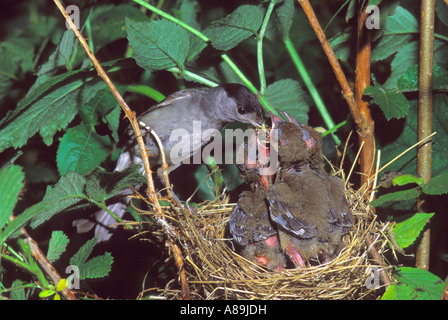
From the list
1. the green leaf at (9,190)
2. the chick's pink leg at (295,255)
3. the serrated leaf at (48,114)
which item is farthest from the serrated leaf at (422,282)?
the serrated leaf at (48,114)

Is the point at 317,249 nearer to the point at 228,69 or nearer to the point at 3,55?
the point at 228,69

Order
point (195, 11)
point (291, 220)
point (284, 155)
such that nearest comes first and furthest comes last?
point (291, 220) < point (284, 155) < point (195, 11)

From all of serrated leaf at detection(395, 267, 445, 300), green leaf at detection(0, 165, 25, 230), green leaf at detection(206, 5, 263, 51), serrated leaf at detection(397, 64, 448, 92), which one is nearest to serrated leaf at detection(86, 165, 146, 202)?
green leaf at detection(0, 165, 25, 230)

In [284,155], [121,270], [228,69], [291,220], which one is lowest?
[121,270]

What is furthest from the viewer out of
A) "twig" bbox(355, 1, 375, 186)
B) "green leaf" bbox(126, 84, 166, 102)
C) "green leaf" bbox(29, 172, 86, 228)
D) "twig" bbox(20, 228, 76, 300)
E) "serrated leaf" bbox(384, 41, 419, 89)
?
"green leaf" bbox(126, 84, 166, 102)

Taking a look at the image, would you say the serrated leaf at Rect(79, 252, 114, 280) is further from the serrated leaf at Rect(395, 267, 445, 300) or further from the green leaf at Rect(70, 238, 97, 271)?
the serrated leaf at Rect(395, 267, 445, 300)

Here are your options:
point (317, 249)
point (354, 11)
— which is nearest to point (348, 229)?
point (317, 249)
